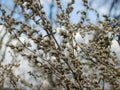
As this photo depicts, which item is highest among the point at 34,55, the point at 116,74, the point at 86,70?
the point at 86,70

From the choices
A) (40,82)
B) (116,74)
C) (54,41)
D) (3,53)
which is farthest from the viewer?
(3,53)

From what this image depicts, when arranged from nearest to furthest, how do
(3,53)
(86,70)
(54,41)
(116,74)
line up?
1. (116,74)
2. (54,41)
3. (86,70)
4. (3,53)

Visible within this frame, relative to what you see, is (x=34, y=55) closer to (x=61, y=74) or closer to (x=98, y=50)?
(x=61, y=74)

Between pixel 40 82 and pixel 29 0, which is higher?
pixel 40 82

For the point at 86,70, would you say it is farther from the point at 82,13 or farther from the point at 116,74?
Result: the point at 116,74

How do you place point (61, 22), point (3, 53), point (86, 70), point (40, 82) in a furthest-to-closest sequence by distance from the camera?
point (3, 53) → point (40, 82) → point (86, 70) → point (61, 22)

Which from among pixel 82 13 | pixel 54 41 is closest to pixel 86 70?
pixel 82 13

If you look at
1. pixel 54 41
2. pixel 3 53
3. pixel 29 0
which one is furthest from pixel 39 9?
pixel 3 53

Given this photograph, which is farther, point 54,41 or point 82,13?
point 82,13

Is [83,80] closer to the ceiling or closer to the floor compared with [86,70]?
closer to the floor
